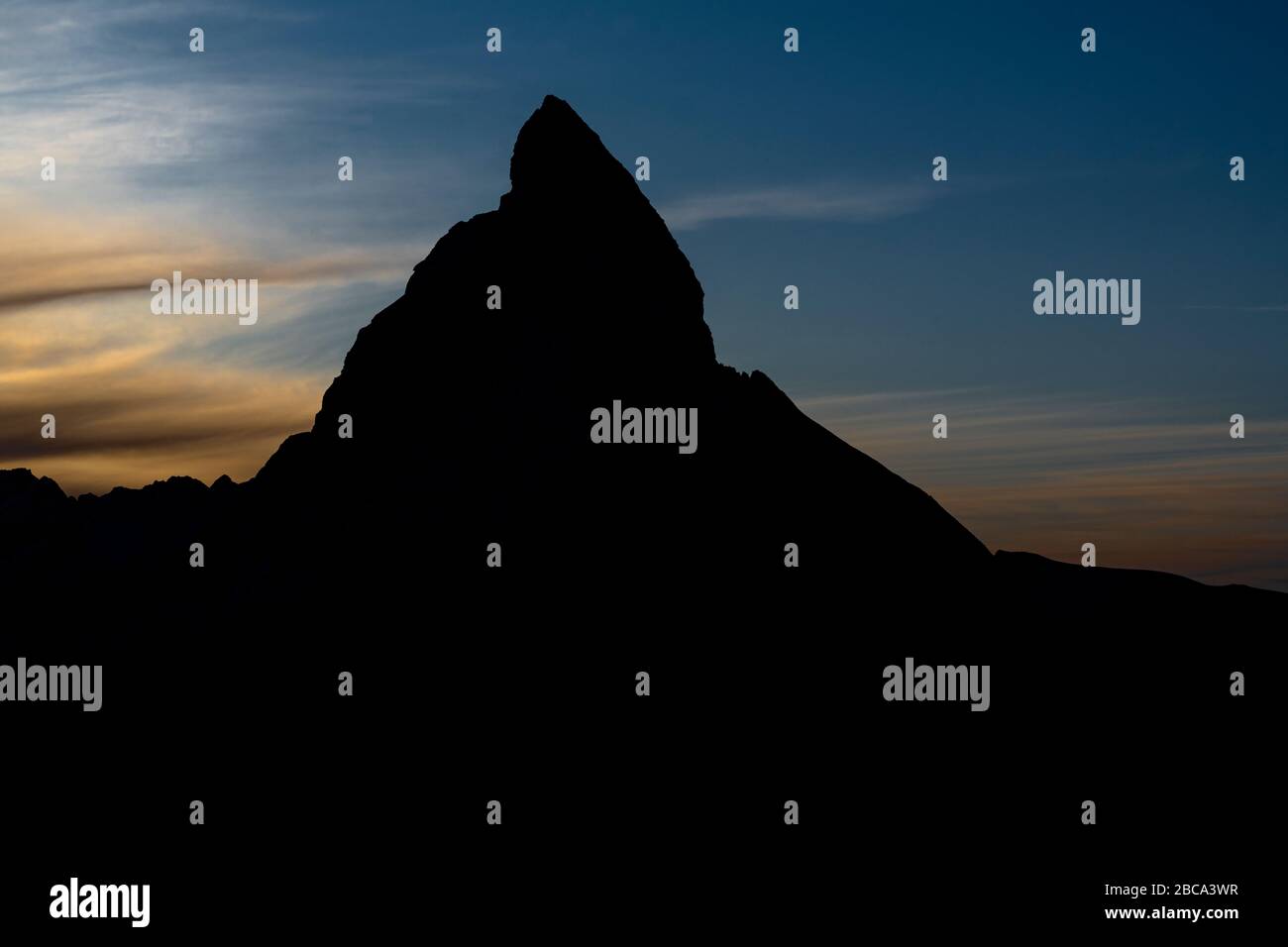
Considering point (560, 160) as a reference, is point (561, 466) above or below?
below

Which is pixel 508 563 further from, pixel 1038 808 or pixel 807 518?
pixel 1038 808

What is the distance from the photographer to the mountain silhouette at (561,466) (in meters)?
53.7

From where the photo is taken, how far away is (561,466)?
176 feet

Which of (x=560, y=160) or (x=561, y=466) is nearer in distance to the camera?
(x=561, y=466)

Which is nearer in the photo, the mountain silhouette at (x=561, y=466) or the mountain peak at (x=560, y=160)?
the mountain silhouette at (x=561, y=466)

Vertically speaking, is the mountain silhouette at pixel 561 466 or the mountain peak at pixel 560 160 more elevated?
the mountain peak at pixel 560 160

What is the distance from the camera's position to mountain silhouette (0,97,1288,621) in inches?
2114

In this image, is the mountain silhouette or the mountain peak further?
the mountain peak

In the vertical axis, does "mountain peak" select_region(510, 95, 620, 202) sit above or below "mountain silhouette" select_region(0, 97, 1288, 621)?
above

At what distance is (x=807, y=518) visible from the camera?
57969 millimetres
